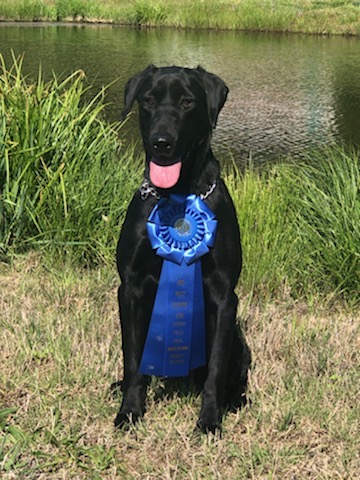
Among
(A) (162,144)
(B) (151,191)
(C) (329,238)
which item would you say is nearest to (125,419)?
(B) (151,191)

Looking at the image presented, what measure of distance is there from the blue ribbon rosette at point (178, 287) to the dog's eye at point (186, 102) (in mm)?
334

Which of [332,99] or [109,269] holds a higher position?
[109,269]

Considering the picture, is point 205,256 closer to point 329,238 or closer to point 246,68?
point 329,238

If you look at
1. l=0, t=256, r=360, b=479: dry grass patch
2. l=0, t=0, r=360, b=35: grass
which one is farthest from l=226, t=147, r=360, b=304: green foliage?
l=0, t=0, r=360, b=35: grass

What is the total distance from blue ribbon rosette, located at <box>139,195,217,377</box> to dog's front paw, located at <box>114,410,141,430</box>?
0.55 feet

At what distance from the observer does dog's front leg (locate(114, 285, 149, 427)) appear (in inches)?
103

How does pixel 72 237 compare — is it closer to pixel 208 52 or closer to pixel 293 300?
pixel 293 300

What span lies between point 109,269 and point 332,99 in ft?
34.2

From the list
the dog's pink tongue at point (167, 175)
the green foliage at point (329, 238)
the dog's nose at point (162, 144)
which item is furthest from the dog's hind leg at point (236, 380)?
the green foliage at point (329, 238)

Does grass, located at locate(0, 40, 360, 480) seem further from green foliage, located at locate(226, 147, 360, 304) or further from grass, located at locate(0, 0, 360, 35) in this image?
grass, located at locate(0, 0, 360, 35)

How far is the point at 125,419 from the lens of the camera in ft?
8.59

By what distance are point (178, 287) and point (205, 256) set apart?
149mm

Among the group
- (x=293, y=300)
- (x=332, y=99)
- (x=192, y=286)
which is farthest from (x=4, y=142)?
(x=332, y=99)

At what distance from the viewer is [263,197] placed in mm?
4879
